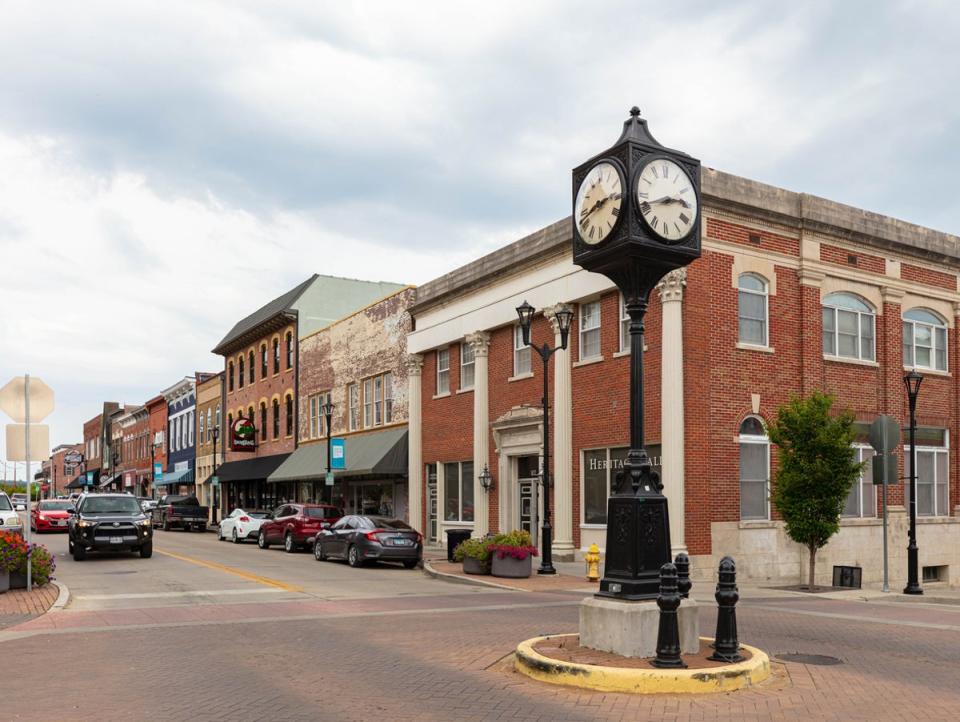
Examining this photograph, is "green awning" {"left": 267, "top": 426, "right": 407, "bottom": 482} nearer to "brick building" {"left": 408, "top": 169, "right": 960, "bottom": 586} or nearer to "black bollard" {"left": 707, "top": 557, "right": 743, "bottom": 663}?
"brick building" {"left": 408, "top": 169, "right": 960, "bottom": 586}

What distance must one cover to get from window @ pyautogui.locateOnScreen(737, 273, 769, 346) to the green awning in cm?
1405

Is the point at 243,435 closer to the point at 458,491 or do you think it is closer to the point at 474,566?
the point at 458,491

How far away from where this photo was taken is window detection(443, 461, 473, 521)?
3022 cm

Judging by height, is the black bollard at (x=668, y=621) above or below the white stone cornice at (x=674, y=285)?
below

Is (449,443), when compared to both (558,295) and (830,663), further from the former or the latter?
(830,663)

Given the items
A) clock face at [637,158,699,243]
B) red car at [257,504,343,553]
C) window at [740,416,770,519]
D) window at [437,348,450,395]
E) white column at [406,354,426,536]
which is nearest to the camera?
clock face at [637,158,699,243]

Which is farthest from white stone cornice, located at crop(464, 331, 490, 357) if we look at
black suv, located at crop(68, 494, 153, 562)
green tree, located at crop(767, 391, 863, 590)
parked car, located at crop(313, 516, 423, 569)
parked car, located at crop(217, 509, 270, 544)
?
parked car, located at crop(217, 509, 270, 544)

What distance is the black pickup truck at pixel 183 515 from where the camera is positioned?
1822 inches

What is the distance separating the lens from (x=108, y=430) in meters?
91.8

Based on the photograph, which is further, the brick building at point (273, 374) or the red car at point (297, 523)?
the brick building at point (273, 374)

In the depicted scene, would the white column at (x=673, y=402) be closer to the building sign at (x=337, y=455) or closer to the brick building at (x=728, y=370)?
the brick building at (x=728, y=370)

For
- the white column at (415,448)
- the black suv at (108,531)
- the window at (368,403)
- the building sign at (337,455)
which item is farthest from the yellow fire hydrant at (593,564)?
the window at (368,403)

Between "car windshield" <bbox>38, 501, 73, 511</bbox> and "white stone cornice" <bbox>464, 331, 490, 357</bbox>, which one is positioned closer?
"white stone cornice" <bbox>464, 331, 490, 357</bbox>

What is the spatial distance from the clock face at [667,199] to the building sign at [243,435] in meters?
41.1
